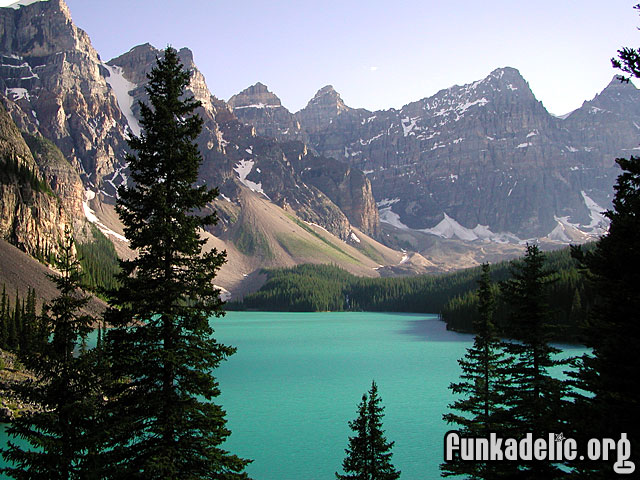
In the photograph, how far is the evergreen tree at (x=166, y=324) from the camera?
48.2ft

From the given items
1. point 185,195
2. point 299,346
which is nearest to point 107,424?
point 185,195

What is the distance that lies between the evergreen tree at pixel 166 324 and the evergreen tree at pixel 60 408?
2.52 ft

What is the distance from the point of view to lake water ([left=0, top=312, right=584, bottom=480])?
125 ft

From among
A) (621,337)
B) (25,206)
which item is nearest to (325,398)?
(621,337)

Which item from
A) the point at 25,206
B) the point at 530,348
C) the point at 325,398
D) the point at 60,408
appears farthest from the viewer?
the point at 25,206

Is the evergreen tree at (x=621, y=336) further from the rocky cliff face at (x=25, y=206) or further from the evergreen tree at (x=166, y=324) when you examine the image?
the rocky cliff face at (x=25, y=206)

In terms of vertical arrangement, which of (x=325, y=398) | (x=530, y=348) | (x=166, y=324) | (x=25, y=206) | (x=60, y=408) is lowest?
(x=325, y=398)

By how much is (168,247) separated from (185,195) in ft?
5.29

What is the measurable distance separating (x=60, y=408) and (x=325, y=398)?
152 feet

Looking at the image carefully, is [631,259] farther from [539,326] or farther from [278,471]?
[278,471]

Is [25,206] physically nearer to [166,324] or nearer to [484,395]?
[484,395]

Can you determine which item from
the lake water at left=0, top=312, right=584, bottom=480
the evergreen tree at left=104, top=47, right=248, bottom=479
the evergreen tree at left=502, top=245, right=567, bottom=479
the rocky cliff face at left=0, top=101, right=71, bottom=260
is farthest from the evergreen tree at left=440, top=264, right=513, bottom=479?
the rocky cliff face at left=0, top=101, right=71, bottom=260

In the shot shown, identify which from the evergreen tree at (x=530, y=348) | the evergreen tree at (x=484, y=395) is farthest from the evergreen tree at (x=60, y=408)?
the evergreen tree at (x=530, y=348)

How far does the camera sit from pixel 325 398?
58125 mm
